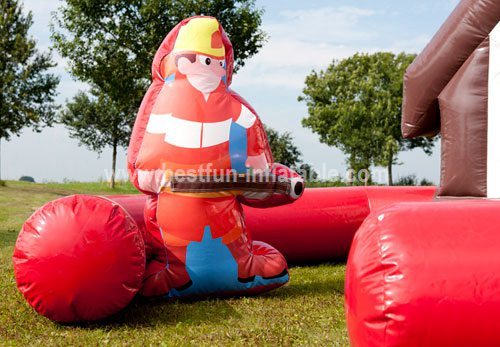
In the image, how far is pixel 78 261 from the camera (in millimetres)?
3625

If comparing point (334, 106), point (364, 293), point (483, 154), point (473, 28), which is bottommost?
point (364, 293)

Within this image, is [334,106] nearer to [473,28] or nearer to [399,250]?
[473,28]

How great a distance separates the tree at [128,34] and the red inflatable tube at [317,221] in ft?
37.3

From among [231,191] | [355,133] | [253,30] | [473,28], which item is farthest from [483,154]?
[355,133]

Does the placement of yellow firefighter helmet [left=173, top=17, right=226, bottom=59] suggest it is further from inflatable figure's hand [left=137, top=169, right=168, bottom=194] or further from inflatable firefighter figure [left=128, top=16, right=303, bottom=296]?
inflatable figure's hand [left=137, top=169, right=168, bottom=194]

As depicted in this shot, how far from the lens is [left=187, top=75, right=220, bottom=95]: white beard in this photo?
442 centimetres

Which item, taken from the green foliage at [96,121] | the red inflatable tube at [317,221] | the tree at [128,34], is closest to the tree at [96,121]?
the green foliage at [96,121]

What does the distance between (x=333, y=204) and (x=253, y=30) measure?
11795 millimetres

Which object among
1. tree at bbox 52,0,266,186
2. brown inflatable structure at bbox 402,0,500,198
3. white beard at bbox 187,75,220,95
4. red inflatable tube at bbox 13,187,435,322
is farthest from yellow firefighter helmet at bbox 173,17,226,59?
tree at bbox 52,0,266,186

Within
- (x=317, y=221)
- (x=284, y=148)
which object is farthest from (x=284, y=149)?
(x=317, y=221)

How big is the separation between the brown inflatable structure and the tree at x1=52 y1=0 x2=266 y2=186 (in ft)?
43.5

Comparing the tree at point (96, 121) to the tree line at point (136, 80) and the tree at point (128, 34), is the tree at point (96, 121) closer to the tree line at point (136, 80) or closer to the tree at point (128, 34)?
the tree line at point (136, 80)

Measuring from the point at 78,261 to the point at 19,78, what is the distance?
17.0m

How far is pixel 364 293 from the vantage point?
2338 mm
